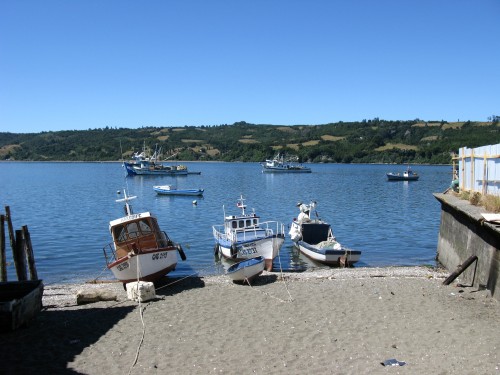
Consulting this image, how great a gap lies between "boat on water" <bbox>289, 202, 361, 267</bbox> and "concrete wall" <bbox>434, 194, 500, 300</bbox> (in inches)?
176

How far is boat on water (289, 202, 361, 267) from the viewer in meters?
24.8

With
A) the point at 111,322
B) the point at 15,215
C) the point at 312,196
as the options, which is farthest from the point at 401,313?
the point at 312,196

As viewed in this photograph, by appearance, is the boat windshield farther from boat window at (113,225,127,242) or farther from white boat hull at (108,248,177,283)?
white boat hull at (108,248,177,283)

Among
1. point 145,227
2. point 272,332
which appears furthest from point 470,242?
point 145,227

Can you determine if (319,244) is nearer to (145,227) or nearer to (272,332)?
(145,227)

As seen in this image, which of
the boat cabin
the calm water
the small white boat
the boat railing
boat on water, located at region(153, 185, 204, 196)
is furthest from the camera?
boat on water, located at region(153, 185, 204, 196)

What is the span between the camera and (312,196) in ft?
230

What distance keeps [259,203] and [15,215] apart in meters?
26.3

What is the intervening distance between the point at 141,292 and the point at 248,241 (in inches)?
335

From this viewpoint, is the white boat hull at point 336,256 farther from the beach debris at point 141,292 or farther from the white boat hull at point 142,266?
the beach debris at point 141,292

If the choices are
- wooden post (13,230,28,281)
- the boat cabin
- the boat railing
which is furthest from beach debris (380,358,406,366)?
wooden post (13,230,28,281)

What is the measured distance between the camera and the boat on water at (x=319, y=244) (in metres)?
24.8

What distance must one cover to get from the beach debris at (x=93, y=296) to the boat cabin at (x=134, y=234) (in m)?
2.82

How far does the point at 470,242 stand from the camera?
1772 cm
